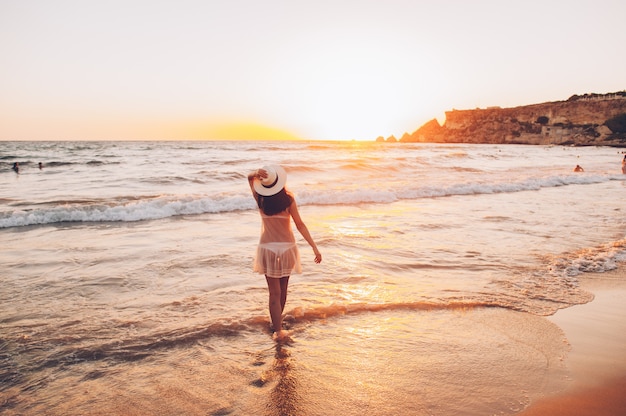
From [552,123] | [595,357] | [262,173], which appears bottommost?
[595,357]

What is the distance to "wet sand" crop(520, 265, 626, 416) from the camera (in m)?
3.18

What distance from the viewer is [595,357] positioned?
3.98 meters

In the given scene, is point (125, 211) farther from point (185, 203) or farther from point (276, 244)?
point (276, 244)

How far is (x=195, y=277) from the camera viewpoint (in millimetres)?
6703

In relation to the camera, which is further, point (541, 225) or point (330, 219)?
point (330, 219)

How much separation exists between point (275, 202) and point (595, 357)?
12.0 ft

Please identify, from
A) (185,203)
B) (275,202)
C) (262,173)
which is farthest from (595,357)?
(185,203)

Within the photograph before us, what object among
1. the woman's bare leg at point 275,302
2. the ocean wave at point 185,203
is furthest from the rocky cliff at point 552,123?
the woman's bare leg at point 275,302

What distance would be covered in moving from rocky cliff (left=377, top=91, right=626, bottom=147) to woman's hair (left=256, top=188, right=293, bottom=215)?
108 m

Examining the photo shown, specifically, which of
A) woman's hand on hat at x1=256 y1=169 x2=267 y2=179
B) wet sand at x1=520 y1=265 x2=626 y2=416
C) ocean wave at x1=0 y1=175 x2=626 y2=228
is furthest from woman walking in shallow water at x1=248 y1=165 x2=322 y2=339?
ocean wave at x1=0 y1=175 x2=626 y2=228

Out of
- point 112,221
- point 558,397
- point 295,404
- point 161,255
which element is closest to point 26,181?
point 112,221

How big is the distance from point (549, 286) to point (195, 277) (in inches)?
226

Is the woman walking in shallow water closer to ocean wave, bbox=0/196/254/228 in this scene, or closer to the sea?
the sea

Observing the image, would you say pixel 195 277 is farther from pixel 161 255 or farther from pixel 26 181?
pixel 26 181
